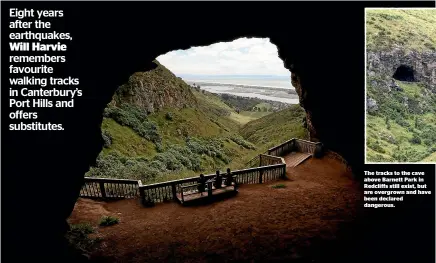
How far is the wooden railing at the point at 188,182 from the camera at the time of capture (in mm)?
15797

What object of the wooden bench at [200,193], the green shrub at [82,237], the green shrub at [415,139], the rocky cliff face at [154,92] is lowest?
the green shrub at [82,237]

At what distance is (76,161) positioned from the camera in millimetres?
10312

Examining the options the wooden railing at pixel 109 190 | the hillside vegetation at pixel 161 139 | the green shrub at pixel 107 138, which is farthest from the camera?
the green shrub at pixel 107 138

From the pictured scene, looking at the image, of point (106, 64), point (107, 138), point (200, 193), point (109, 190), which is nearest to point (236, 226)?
point (200, 193)

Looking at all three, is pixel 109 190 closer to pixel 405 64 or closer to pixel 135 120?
pixel 135 120

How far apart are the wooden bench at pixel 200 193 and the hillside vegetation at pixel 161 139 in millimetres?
5574

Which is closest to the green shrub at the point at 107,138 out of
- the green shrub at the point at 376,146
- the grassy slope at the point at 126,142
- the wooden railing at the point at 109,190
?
the grassy slope at the point at 126,142

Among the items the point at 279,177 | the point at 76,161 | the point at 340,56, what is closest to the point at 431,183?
the point at 340,56

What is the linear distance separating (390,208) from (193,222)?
8770 millimetres

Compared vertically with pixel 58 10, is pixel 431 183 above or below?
below

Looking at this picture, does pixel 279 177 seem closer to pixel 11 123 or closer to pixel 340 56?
pixel 340 56

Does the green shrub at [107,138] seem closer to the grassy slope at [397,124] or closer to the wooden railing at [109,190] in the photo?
the wooden railing at [109,190]

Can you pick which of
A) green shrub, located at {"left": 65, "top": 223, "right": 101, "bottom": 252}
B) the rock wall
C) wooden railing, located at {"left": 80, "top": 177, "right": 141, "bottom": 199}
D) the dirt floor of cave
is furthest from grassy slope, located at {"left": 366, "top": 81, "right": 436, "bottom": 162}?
green shrub, located at {"left": 65, "top": 223, "right": 101, "bottom": 252}

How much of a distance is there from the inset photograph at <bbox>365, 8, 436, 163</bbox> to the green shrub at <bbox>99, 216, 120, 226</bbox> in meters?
22.3
